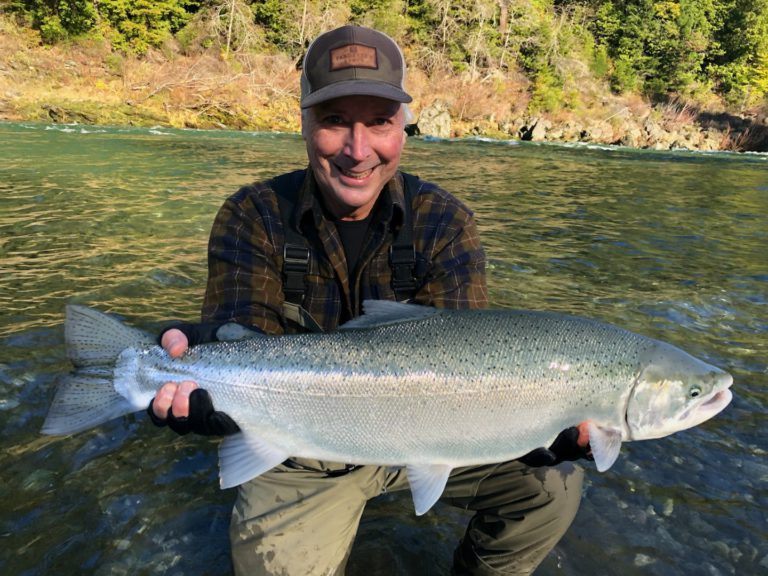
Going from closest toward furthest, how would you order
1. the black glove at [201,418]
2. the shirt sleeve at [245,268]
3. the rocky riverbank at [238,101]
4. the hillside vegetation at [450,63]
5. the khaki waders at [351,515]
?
the black glove at [201,418]
the khaki waders at [351,515]
the shirt sleeve at [245,268]
the rocky riverbank at [238,101]
the hillside vegetation at [450,63]

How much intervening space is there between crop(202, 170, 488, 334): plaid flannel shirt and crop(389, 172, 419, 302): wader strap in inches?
1.4

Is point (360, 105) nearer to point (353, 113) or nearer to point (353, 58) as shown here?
point (353, 113)

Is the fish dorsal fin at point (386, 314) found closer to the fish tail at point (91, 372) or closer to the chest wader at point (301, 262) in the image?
the chest wader at point (301, 262)

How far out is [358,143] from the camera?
104 inches

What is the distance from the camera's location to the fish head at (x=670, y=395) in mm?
2281

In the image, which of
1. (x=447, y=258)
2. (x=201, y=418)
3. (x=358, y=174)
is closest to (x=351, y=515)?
(x=201, y=418)

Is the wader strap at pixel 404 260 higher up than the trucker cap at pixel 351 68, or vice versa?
the trucker cap at pixel 351 68

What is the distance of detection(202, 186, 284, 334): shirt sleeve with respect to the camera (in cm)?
276

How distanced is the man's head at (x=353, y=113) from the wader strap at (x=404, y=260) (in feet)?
0.77


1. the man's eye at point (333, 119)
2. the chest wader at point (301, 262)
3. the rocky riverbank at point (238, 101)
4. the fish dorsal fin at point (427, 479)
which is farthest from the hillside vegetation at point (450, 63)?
the fish dorsal fin at point (427, 479)

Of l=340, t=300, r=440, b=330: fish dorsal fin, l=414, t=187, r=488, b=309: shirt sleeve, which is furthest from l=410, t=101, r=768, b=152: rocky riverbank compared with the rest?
l=340, t=300, r=440, b=330: fish dorsal fin

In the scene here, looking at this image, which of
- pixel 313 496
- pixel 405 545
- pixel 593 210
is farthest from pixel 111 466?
pixel 593 210

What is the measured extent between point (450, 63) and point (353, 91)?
4275cm

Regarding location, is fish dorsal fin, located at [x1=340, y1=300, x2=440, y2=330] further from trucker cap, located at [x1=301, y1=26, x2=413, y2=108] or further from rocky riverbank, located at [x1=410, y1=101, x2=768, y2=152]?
rocky riverbank, located at [x1=410, y1=101, x2=768, y2=152]
